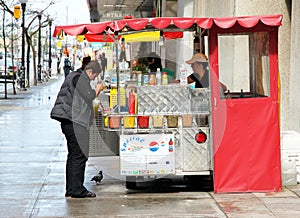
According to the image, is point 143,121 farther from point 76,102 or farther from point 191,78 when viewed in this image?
point 191,78

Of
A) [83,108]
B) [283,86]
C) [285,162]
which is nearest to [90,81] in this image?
[83,108]

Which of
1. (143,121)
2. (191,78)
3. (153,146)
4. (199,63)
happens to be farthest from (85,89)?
(199,63)

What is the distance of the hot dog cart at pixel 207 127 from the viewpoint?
9.38 metres

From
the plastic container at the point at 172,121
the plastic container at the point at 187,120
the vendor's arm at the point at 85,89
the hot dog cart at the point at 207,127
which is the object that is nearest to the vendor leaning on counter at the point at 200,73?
the hot dog cart at the point at 207,127

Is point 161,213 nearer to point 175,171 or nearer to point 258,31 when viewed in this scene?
point 175,171

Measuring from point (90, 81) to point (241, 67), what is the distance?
15.1 feet

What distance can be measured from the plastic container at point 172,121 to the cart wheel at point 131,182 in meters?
0.96

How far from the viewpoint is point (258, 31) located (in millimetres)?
9500

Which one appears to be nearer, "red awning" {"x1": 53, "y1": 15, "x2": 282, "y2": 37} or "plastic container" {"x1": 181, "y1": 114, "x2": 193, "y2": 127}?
"red awning" {"x1": 53, "y1": 15, "x2": 282, "y2": 37}

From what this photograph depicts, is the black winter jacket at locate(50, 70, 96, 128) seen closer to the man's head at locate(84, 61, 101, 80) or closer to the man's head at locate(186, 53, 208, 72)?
the man's head at locate(84, 61, 101, 80)

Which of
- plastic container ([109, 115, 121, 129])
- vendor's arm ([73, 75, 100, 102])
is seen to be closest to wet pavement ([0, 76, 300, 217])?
plastic container ([109, 115, 121, 129])

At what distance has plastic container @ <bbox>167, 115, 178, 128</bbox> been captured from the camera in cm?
942

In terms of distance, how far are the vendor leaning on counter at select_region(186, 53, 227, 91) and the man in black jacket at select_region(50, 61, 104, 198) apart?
4.37 feet

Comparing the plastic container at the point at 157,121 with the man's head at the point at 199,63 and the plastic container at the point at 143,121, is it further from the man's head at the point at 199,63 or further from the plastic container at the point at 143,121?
the man's head at the point at 199,63
